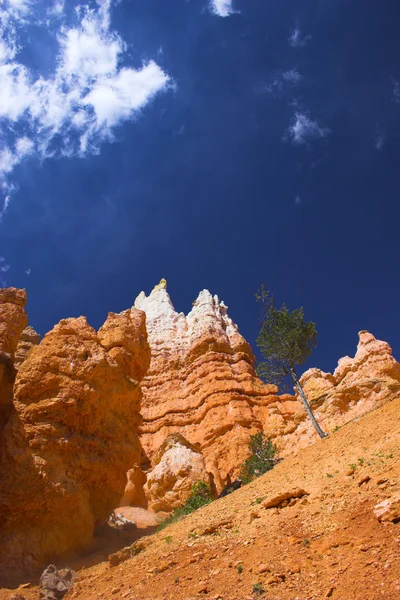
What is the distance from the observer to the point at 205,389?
1754 inches

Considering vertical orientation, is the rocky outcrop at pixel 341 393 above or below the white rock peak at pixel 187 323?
below

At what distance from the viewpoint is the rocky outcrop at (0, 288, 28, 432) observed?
46.9ft

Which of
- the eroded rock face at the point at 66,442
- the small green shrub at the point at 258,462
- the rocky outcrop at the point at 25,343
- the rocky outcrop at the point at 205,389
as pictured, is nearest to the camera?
the eroded rock face at the point at 66,442

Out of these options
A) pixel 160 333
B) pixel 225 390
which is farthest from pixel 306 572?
pixel 160 333

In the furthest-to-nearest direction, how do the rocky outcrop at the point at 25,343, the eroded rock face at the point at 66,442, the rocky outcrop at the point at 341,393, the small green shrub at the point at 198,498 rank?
the rocky outcrop at the point at 341,393 < the rocky outcrop at the point at 25,343 < the small green shrub at the point at 198,498 < the eroded rock face at the point at 66,442

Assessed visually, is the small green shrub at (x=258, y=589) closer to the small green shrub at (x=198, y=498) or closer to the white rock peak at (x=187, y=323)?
the small green shrub at (x=198, y=498)

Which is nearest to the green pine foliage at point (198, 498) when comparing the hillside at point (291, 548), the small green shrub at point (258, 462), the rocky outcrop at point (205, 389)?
the small green shrub at point (258, 462)

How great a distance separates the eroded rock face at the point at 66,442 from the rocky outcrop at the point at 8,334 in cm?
53

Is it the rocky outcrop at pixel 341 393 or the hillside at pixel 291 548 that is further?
the rocky outcrop at pixel 341 393

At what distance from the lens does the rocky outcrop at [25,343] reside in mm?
21583

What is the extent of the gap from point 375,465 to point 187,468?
21.1 metres

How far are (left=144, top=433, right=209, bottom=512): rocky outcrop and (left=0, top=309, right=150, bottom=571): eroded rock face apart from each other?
11.8 metres

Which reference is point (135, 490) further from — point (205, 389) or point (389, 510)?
point (389, 510)

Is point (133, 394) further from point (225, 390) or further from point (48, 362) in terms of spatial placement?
point (225, 390)
